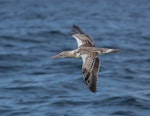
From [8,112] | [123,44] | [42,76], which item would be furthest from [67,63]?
[8,112]

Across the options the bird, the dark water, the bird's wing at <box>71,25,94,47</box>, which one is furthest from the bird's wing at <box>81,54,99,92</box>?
the dark water

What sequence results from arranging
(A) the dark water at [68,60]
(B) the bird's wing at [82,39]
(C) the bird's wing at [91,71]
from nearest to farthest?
1. (C) the bird's wing at [91,71]
2. (B) the bird's wing at [82,39]
3. (A) the dark water at [68,60]

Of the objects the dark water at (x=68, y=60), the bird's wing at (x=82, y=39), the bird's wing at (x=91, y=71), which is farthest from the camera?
the dark water at (x=68, y=60)

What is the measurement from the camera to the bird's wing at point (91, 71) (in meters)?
10.8

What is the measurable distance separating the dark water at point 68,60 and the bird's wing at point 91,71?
2.18 meters

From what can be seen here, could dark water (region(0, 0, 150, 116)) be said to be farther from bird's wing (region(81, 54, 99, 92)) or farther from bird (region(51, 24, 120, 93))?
bird's wing (region(81, 54, 99, 92))

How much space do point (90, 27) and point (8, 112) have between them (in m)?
10.1

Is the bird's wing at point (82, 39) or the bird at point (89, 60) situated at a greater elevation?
the bird's wing at point (82, 39)

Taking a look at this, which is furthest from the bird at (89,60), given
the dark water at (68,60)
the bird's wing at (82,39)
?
the dark water at (68,60)

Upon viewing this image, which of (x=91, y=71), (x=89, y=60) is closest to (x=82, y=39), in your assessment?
(x=89, y=60)

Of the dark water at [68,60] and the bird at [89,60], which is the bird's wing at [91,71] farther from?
the dark water at [68,60]

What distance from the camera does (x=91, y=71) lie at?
1094 cm

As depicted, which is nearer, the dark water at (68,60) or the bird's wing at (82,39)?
the bird's wing at (82,39)

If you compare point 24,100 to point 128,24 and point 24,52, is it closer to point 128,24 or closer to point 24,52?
point 24,52
